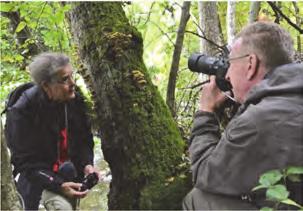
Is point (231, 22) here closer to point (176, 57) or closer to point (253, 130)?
point (176, 57)

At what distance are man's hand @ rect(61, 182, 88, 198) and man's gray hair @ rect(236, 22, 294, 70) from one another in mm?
1571

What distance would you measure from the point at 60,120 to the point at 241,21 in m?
6.04

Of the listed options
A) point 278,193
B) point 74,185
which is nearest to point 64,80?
point 74,185

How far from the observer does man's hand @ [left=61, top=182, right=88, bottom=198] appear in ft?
10.3

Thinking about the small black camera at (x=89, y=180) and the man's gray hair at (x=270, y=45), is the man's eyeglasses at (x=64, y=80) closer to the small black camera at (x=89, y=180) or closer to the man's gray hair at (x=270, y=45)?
the small black camera at (x=89, y=180)

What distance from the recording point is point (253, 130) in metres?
1.96

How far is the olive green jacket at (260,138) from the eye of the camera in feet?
6.40

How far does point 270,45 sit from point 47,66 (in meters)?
1.60

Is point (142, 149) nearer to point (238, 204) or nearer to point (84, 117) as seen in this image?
point (84, 117)

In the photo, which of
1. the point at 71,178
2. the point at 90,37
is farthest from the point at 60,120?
the point at 90,37

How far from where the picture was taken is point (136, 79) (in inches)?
119

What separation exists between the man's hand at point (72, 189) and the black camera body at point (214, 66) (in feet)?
3.85

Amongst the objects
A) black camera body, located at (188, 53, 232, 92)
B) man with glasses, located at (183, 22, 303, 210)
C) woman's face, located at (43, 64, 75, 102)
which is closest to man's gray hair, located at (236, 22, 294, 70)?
man with glasses, located at (183, 22, 303, 210)

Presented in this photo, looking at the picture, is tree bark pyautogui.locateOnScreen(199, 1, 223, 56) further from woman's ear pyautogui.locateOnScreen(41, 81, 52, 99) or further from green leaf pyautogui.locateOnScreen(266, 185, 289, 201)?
green leaf pyautogui.locateOnScreen(266, 185, 289, 201)
